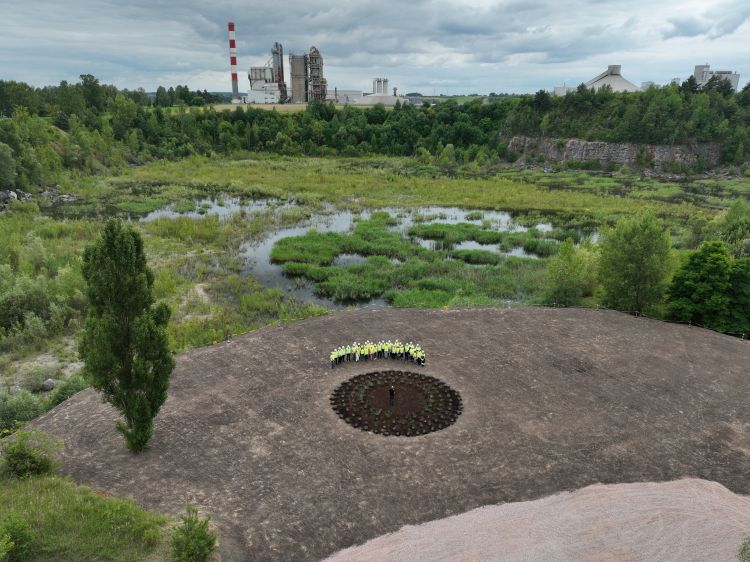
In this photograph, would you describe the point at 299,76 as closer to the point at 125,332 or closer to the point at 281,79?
the point at 281,79

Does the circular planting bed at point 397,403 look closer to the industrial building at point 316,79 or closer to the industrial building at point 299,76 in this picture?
the industrial building at point 316,79

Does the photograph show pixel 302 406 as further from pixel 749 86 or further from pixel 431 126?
pixel 749 86

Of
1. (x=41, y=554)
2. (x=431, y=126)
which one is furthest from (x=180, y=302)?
(x=431, y=126)

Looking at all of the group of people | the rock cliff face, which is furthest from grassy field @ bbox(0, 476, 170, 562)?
the rock cliff face

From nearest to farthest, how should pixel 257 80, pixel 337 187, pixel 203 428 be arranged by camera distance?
pixel 203 428 → pixel 337 187 → pixel 257 80

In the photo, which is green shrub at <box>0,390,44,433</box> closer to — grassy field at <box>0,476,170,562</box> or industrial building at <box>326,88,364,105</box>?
grassy field at <box>0,476,170,562</box>

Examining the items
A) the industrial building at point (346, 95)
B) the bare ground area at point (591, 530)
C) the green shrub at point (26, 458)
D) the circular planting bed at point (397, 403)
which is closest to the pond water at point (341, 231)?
the circular planting bed at point (397, 403)

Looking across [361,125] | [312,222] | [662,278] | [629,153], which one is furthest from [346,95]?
[662,278]
